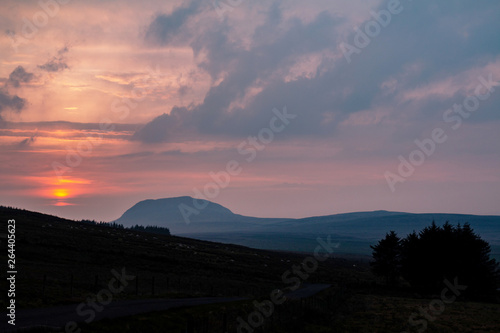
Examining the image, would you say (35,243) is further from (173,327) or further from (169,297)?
(173,327)

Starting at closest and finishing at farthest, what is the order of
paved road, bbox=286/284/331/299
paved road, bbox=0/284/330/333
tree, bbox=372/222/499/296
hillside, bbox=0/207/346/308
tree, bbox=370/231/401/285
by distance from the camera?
paved road, bbox=0/284/330/333 → hillside, bbox=0/207/346/308 → paved road, bbox=286/284/331/299 → tree, bbox=372/222/499/296 → tree, bbox=370/231/401/285

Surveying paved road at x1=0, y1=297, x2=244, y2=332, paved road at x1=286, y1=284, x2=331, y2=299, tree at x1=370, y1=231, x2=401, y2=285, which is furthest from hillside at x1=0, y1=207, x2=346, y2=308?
tree at x1=370, y1=231, x2=401, y2=285

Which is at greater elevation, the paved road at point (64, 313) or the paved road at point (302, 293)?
the paved road at point (64, 313)

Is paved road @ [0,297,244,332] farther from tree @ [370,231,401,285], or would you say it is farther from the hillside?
tree @ [370,231,401,285]

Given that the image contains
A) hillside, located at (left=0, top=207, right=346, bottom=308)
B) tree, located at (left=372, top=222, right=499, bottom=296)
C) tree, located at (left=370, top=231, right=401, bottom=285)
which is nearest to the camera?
hillside, located at (left=0, top=207, right=346, bottom=308)

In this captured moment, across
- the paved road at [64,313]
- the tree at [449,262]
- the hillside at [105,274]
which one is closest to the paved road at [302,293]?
the hillside at [105,274]

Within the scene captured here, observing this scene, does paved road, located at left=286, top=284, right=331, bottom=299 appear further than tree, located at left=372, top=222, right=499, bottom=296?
No

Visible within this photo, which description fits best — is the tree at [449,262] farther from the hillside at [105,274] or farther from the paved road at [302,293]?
the hillside at [105,274]

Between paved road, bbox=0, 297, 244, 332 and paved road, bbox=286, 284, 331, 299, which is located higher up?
paved road, bbox=0, 297, 244, 332

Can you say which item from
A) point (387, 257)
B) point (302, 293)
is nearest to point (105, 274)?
point (302, 293)

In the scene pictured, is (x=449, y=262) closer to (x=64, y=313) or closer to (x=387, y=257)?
(x=387, y=257)

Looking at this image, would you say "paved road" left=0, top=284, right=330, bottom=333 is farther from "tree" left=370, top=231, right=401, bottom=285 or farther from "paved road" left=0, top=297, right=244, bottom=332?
"tree" left=370, top=231, right=401, bottom=285

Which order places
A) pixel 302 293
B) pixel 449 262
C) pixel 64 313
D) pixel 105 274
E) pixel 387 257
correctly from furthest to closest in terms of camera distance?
pixel 387 257 → pixel 449 262 → pixel 302 293 → pixel 105 274 → pixel 64 313

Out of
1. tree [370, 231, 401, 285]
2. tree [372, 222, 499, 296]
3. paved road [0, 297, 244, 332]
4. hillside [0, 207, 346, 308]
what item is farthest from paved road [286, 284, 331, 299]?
paved road [0, 297, 244, 332]
